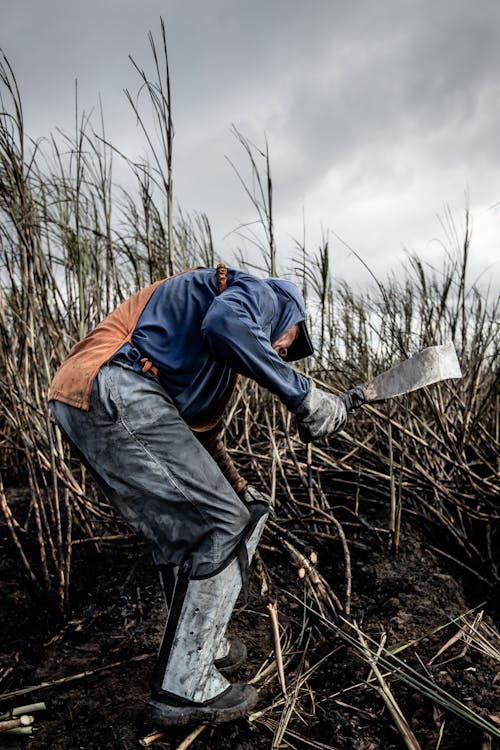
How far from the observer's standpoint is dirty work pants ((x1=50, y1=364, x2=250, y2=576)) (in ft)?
4.66

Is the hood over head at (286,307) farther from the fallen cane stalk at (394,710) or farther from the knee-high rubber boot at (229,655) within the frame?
the fallen cane stalk at (394,710)

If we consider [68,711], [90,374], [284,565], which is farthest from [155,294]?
[284,565]

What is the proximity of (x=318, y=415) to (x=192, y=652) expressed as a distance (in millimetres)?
690

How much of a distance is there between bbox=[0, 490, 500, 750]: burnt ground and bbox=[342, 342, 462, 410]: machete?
0.79 metres

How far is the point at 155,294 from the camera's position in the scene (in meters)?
1.56

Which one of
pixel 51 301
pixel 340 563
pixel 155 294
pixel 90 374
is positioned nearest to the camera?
pixel 90 374

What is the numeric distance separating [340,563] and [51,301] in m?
1.53

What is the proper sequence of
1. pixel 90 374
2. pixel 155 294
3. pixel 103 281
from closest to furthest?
pixel 90 374, pixel 155 294, pixel 103 281

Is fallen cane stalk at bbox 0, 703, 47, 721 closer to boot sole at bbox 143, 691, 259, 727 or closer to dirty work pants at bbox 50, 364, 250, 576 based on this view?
boot sole at bbox 143, 691, 259, 727

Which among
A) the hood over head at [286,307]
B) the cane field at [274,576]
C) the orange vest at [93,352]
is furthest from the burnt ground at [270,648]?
the hood over head at [286,307]

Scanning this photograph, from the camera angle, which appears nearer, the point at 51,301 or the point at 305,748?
the point at 305,748

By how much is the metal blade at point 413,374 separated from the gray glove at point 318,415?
0.61ft

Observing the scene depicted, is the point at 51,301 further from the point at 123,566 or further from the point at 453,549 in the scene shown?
the point at 453,549

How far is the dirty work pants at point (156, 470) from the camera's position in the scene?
1420 millimetres
